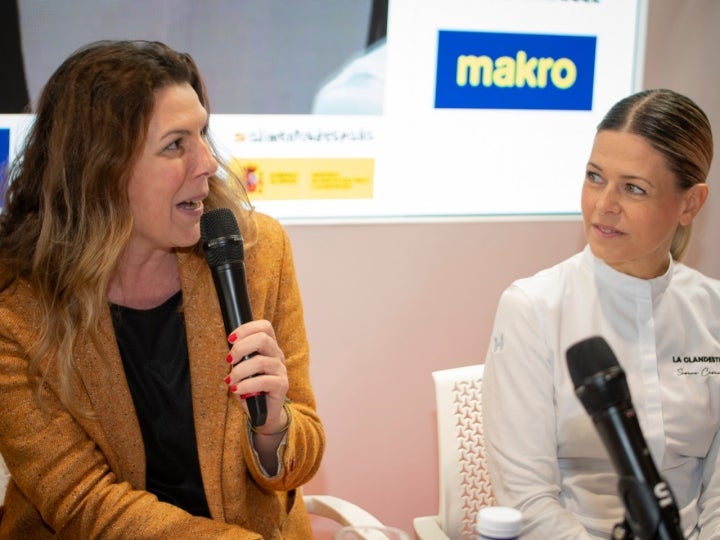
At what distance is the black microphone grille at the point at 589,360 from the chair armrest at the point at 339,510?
3.92ft

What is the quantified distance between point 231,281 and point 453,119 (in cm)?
169

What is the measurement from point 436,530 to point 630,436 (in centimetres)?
129

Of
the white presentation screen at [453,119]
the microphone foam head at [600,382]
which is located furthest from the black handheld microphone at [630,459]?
the white presentation screen at [453,119]

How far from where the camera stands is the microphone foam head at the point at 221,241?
160 cm

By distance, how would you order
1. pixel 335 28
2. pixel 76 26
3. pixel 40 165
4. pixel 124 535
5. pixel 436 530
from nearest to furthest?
1. pixel 124 535
2. pixel 40 165
3. pixel 436 530
4. pixel 76 26
5. pixel 335 28

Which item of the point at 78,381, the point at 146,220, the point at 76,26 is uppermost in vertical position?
the point at 76,26

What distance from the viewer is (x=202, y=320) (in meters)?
2.09

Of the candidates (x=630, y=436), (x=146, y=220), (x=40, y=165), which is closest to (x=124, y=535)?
(x=146, y=220)

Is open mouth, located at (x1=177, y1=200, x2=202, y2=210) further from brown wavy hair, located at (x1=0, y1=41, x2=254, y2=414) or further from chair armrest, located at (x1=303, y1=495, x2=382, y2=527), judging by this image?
chair armrest, located at (x1=303, y1=495, x2=382, y2=527)

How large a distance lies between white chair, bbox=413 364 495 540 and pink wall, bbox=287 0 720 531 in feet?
2.76

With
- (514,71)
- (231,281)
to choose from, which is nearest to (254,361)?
(231,281)

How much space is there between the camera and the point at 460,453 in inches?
90.1

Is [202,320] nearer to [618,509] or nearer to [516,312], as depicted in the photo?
[516,312]
